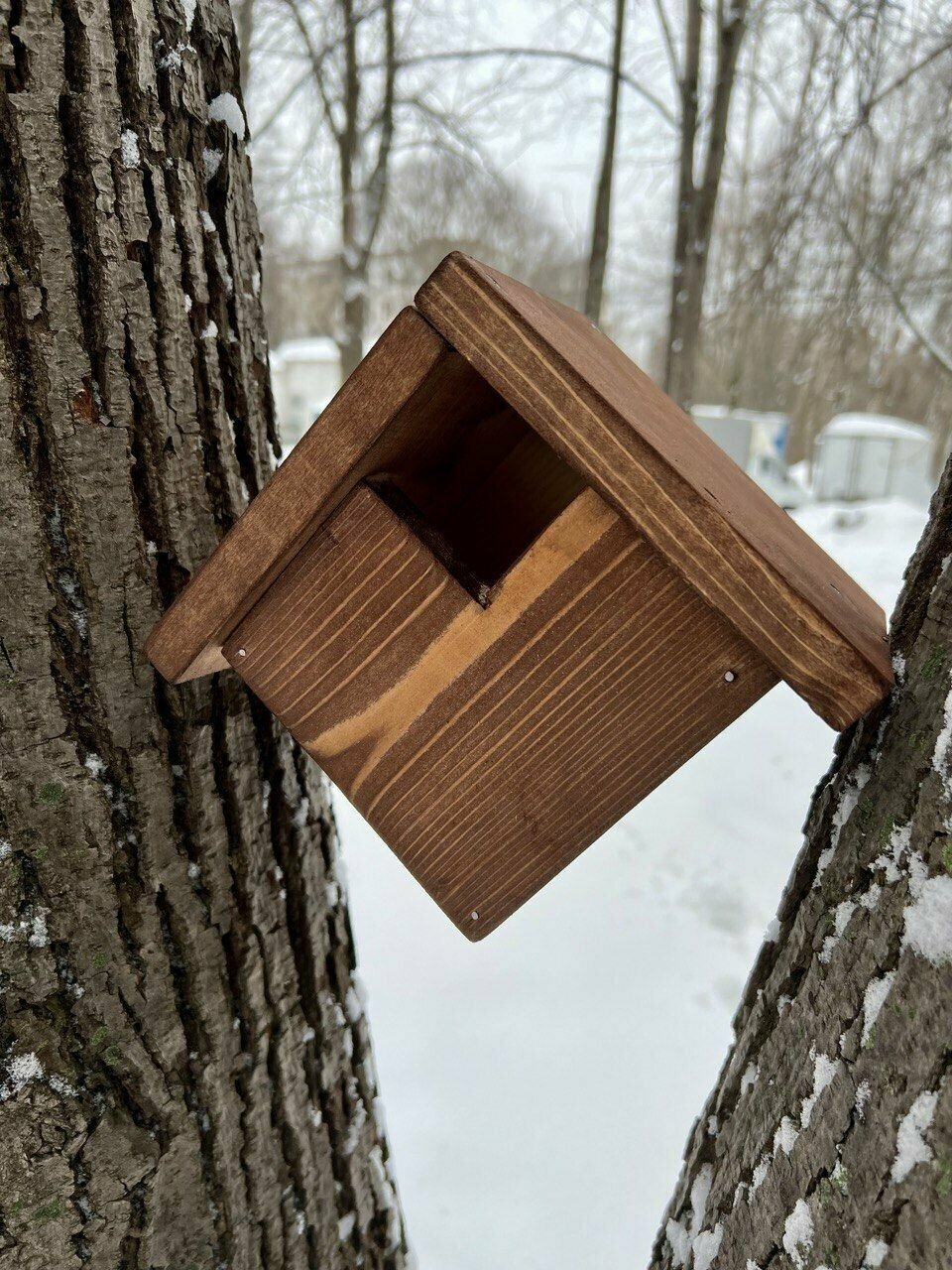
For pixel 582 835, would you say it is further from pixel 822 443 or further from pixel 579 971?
pixel 822 443

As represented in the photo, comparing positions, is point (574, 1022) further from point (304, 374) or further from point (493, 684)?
point (304, 374)

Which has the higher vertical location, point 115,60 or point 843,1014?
point 115,60

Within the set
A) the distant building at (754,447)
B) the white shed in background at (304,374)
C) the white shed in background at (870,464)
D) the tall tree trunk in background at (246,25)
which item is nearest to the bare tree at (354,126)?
the tall tree trunk in background at (246,25)

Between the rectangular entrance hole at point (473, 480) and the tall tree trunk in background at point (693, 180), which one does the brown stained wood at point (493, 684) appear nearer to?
the rectangular entrance hole at point (473, 480)

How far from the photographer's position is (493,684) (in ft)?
2.79

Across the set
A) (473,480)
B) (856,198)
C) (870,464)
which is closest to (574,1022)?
(473,480)

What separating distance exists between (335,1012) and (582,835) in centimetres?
65

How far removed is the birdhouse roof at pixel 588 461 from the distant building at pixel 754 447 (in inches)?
324

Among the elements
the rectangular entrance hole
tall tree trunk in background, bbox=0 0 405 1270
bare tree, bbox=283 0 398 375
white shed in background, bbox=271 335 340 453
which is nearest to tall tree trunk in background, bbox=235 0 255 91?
bare tree, bbox=283 0 398 375

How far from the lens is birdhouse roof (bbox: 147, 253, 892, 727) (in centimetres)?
68

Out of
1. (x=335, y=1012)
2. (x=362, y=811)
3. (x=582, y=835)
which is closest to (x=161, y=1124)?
(x=335, y=1012)

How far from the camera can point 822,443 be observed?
13.1 meters

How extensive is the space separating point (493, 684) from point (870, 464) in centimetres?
1390

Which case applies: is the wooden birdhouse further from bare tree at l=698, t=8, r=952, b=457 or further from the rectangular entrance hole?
bare tree at l=698, t=8, r=952, b=457
